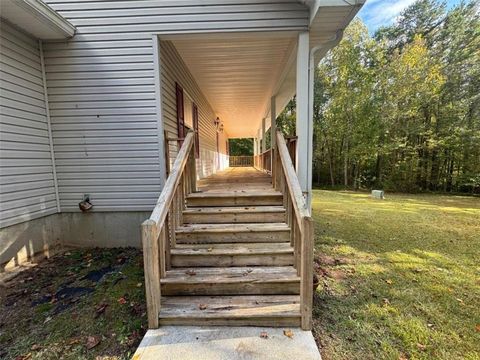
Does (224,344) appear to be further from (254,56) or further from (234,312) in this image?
(254,56)

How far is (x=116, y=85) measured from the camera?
3797 millimetres

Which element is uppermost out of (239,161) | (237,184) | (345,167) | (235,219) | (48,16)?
(48,16)

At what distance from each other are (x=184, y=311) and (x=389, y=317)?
6.94 feet

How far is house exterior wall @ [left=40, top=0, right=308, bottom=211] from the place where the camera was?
356 centimetres

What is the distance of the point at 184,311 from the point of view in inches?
87.9

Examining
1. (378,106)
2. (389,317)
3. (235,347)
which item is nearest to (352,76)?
(378,106)

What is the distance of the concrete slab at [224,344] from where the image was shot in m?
1.83

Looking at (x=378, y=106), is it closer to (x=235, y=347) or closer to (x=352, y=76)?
(x=352, y=76)

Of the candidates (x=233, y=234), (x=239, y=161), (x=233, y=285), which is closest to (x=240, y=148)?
(x=239, y=161)

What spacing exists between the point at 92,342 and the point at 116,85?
11.5 ft

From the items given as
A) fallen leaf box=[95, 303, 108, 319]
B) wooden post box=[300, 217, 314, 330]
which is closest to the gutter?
fallen leaf box=[95, 303, 108, 319]

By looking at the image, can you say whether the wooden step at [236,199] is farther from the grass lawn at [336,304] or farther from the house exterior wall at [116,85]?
the grass lawn at [336,304]

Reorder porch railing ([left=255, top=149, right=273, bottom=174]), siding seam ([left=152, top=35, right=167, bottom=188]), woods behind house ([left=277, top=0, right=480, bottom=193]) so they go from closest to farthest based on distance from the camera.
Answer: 1. siding seam ([left=152, top=35, right=167, bottom=188])
2. porch railing ([left=255, top=149, right=273, bottom=174])
3. woods behind house ([left=277, top=0, right=480, bottom=193])

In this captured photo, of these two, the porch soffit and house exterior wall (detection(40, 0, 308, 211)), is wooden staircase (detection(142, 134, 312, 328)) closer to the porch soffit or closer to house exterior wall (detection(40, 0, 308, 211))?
house exterior wall (detection(40, 0, 308, 211))
